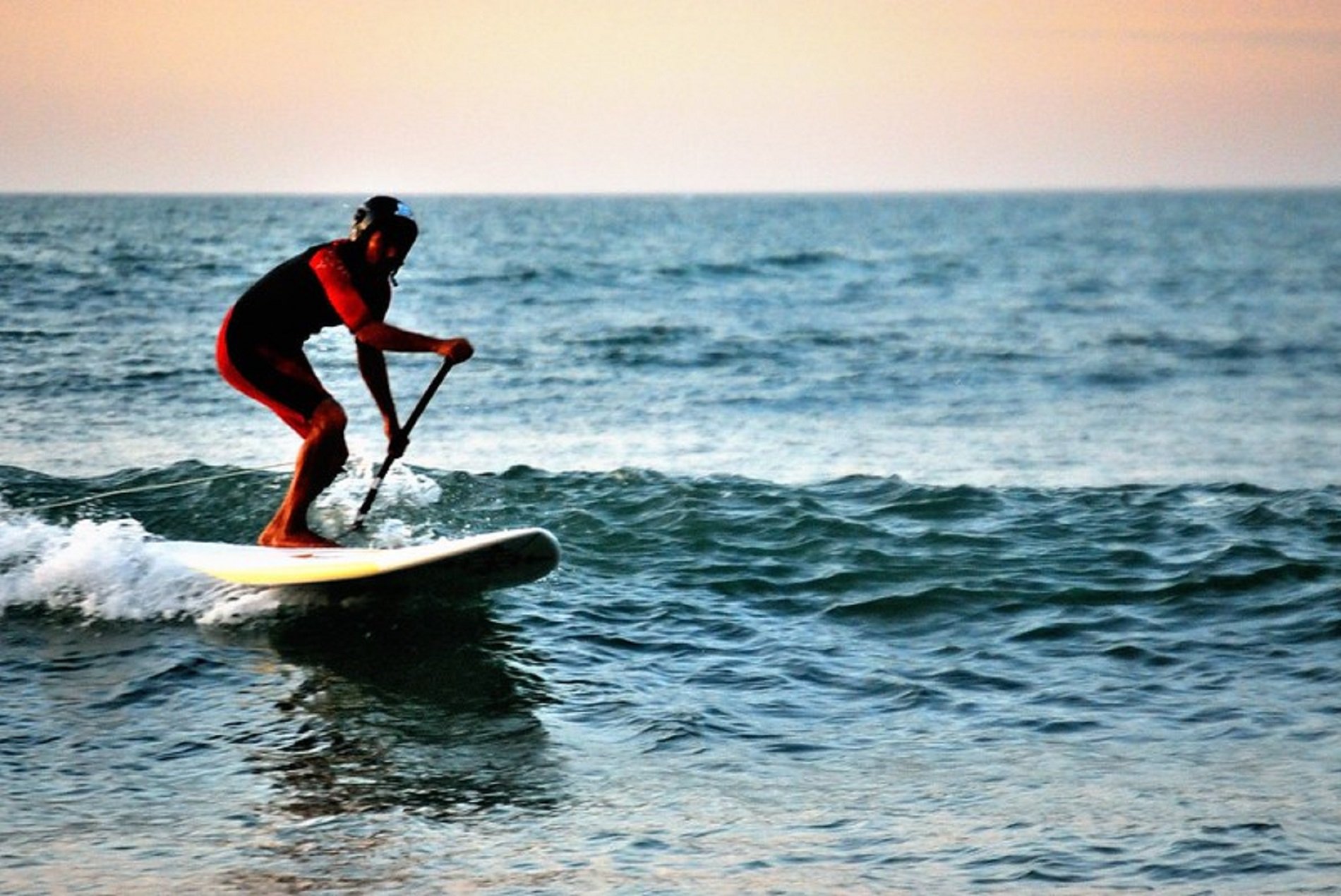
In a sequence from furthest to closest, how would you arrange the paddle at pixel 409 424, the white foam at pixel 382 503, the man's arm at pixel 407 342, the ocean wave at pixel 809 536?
the white foam at pixel 382 503
the ocean wave at pixel 809 536
the paddle at pixel 409 424
the man's arm at pixel 407 342

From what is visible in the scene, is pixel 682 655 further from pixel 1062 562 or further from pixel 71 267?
pixel 71 267

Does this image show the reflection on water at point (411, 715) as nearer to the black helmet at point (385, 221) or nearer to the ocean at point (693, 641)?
the ocean at point (693, 641)

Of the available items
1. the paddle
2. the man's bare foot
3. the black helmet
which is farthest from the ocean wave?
the black helmet

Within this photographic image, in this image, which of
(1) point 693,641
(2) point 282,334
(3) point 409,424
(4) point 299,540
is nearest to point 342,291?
(2) point 282,334

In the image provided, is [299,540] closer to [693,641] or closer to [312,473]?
[312,473]

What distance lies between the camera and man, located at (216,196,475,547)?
8.11 meters

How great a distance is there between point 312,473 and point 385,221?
1395mm

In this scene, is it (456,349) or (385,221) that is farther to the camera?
(385,221)

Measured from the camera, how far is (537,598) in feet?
30.3

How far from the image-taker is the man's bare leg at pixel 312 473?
329 inches

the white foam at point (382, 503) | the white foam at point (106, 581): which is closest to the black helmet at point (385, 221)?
the white foam at point (106, 581)

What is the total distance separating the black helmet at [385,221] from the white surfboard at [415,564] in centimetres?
154

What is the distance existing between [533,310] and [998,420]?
1219 centimetres

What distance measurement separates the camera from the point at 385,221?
319 inches
